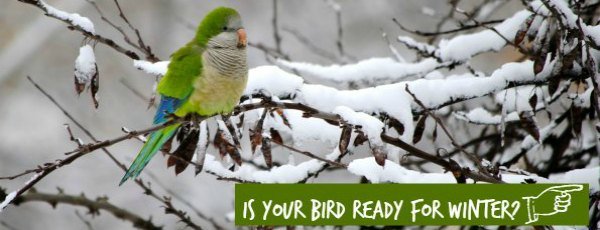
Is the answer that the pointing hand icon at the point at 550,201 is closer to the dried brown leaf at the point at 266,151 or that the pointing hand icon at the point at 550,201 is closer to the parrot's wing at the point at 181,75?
the dried brown leaf at the point at 266,151

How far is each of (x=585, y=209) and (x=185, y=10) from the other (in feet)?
27.2

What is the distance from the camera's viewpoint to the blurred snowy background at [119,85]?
26.8ft

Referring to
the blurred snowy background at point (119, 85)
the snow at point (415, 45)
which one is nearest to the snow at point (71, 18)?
the snow at point (415, 45)

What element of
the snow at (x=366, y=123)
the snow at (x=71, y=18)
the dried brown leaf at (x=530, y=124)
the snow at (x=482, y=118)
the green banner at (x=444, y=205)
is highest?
the snow at (x=71, y=18)

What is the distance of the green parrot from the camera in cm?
215

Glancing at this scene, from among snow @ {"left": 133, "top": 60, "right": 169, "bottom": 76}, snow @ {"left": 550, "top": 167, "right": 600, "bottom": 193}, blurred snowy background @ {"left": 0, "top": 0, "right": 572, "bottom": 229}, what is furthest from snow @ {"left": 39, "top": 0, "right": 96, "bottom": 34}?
blurred snowy background @ {"left": 0, "top": 0, "right": 572, "bottom": 229}

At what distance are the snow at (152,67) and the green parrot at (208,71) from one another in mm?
27

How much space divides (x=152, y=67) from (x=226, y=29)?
0.29 metres

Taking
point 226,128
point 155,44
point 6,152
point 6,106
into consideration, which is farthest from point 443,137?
point 6,106

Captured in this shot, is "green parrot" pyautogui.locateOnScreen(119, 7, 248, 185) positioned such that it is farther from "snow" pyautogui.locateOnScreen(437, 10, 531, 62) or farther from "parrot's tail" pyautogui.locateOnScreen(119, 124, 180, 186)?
"snow" pyautogui.locateOnScreen(437, 10, 531, 62)

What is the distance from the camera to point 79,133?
28.3 feet

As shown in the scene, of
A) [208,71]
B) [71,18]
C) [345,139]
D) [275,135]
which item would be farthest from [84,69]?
[345,139]

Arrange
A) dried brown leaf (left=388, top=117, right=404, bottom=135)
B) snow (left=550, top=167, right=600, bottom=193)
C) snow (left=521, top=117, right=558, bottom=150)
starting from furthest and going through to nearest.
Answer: snow (left=521, top=117, right=558, bottom=150) → dried brown leaf (left=388, top=117, right=404, bottom=135) → snow (left=550, top=167, right=600, bottom=193)

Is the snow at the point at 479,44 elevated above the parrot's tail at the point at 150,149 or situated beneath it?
elevated above
